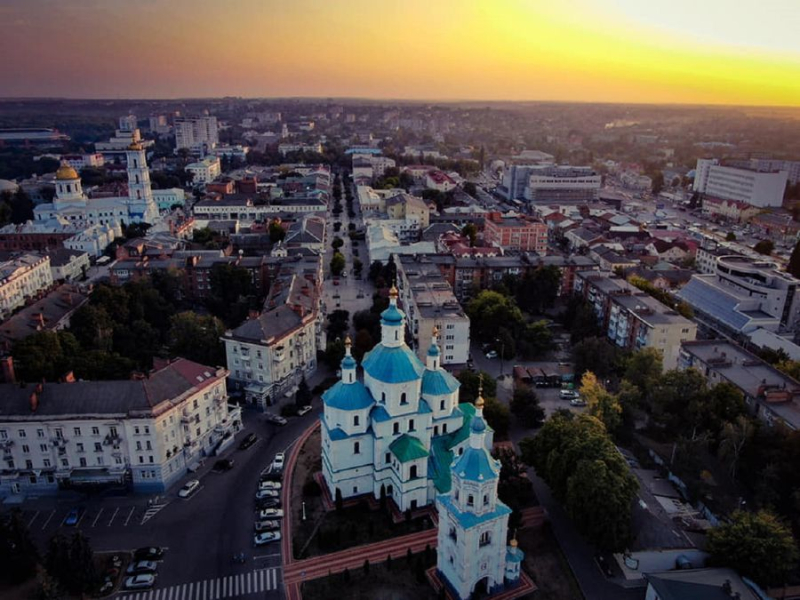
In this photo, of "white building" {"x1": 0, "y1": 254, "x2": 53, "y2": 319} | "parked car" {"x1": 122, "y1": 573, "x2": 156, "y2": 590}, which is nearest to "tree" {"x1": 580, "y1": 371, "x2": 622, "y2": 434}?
"parked car" {"x1": 122, "y1": 573, "x2": 156, "y2": 590}

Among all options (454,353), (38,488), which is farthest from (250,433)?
(454,353)

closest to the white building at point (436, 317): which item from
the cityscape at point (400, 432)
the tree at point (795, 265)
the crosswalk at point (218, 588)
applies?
the cityscape at point (400, 432)

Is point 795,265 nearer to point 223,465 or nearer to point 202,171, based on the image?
point 223,465

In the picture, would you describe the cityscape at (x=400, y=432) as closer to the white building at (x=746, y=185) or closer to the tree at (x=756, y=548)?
the tree at (x=756, y=548)

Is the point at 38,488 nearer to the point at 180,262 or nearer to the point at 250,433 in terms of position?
the point at 250,433

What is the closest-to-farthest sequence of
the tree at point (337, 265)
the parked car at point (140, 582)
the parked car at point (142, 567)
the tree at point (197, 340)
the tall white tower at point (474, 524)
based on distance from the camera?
the tall white tower at point (474, 524), the parked car at point (140, 582), the parked car at point (142, 567), the tree at point (197, 340), the tree at point (337, 265)
